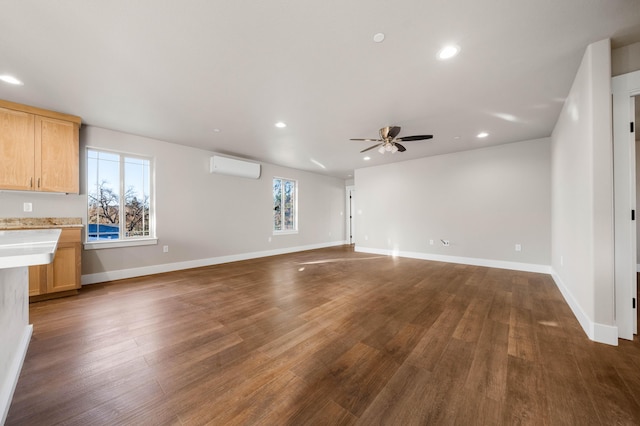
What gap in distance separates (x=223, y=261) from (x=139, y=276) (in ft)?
5.11

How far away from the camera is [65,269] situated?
3.13 metres

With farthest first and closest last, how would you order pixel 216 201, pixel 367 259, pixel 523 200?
pixel 367 259 < pixel 216 201 < pixel 523 200

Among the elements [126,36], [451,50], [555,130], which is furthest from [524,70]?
[126,36]

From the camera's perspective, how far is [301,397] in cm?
138

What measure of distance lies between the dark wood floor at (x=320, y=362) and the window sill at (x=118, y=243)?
919 mm

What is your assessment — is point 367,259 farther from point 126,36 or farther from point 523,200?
point 126,36

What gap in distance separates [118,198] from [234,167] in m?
2.16

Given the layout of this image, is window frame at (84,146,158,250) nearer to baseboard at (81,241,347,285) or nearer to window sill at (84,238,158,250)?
window sill at (84,238,158,250)

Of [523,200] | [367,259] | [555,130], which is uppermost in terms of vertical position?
[555,130]

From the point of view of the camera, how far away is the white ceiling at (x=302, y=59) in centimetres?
163

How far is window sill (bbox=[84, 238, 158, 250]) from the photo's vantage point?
367 centimetres

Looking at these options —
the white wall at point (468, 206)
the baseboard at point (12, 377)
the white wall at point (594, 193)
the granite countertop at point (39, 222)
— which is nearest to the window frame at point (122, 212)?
the granite countertop at point (39, 222)

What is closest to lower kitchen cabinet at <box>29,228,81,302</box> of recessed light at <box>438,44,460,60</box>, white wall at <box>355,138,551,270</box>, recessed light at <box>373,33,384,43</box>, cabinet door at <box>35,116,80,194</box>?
cabinet door at <box>35,116,80,194</box>

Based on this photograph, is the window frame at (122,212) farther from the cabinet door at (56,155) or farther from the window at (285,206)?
the window at (285,206)
